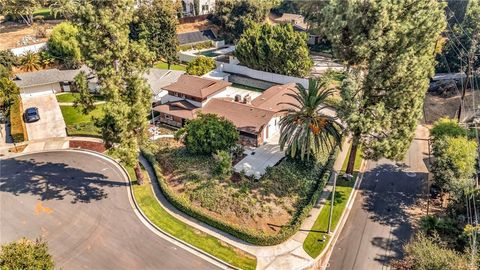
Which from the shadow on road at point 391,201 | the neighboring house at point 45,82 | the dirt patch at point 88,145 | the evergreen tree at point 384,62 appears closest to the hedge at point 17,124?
the neighboring house at point 45,82

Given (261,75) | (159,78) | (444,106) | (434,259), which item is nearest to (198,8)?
(261,75)

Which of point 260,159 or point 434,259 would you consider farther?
point 260,159

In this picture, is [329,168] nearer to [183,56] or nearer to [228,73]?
[228,73]

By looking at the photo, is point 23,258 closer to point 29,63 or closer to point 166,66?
point 29,63

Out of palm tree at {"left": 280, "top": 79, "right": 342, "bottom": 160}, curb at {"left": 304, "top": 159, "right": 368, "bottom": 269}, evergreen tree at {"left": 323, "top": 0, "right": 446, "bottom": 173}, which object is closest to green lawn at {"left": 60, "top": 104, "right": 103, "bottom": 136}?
palm tree at {"left": 280, "top": 79, "right": 342, "bottom": 160}

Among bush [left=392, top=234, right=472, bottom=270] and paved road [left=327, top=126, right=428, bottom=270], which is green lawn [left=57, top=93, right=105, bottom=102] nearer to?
paved road [left=327, top=126, right=428, bottom=270]

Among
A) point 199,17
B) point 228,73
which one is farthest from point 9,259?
point 199,17
